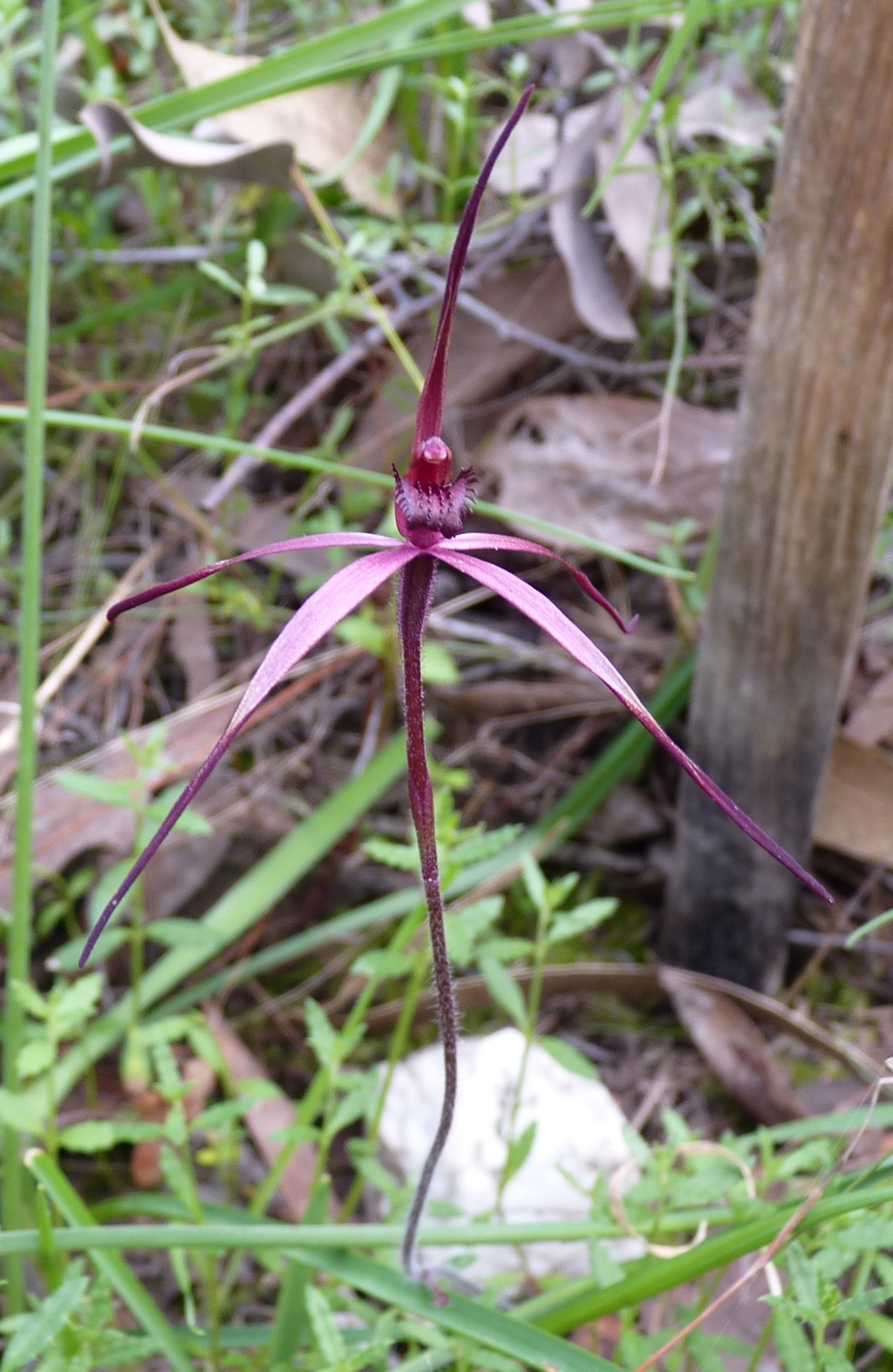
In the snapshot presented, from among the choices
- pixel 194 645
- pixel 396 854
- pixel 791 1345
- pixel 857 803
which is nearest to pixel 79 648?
pixel 194 645

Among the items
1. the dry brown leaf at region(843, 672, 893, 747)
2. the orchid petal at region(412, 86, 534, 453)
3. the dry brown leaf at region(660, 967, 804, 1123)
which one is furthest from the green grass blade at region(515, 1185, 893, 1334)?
the dry brown leaf at region(843, 672, 893, 747)

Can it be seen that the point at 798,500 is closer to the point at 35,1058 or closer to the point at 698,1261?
the point at 698,1261

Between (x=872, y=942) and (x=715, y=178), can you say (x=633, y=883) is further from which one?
(x=715, y=178)

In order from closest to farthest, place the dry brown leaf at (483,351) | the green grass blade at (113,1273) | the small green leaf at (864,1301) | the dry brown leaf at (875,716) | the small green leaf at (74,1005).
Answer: the small green leaf at (864,1301), the green grass blade at (113,1273), the small green leaf at (74,1005), the dry brown leaf at (875,716), the dry brown leaf at (483,351)

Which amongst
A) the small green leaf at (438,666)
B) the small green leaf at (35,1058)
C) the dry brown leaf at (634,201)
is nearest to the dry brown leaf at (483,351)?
the dry brown leaf at (634,201)

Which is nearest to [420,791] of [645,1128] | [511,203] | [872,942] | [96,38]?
[645,1128]

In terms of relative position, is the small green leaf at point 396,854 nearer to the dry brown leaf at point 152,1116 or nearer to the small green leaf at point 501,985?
the small green leaf at point 501,985

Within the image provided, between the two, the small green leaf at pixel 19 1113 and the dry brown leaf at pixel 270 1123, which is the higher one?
the small green leaf at pixel 19 1113
